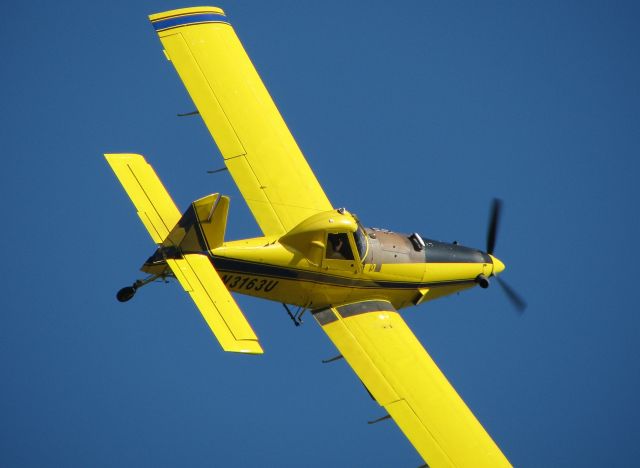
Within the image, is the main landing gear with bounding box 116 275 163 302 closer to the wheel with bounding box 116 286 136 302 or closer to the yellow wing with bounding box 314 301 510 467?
the wheel with bounding box 116 286 136 302

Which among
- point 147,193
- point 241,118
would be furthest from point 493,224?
point 147,193

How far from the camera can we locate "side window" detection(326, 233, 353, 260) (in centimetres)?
3108

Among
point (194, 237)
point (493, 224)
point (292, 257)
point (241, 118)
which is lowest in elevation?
point (493, 224)

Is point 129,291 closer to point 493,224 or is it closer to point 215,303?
point 215,303

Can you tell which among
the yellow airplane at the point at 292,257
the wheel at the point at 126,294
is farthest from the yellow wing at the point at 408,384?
the wheel at the point at 126,294

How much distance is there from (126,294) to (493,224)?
7756 mm

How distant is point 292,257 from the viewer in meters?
31.0

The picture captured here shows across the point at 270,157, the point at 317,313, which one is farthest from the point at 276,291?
the point at 270,157

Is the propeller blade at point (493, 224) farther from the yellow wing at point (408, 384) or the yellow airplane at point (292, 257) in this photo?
the yellow wing at point (408, 384)

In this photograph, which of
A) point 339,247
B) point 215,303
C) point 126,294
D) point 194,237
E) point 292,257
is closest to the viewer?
point 215,303

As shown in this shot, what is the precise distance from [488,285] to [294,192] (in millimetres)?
4258

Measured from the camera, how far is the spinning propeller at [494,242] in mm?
33812

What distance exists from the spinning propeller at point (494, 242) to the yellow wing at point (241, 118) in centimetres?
336

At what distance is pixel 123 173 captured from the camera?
30.6 m
